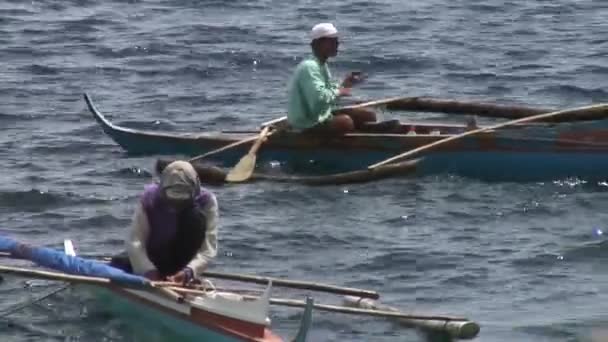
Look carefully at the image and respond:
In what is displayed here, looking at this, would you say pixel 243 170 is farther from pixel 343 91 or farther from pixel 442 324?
pixel 442 324

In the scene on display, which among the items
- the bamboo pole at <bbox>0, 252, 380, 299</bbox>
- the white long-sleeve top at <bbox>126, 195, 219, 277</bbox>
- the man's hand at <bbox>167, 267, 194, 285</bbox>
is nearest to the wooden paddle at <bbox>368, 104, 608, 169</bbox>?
the bamboo pole at <bbox>0, 252, 380, 299</bbox>

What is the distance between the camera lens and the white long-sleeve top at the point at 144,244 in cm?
1454

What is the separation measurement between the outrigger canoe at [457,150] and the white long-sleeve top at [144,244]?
224 inches

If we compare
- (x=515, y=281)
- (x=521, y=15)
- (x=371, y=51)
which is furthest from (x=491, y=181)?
(x=521, y=15)

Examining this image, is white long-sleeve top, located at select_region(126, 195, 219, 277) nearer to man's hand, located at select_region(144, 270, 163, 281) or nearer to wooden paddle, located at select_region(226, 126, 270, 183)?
man's hand, located at select_region(144, 270, 163, 281)

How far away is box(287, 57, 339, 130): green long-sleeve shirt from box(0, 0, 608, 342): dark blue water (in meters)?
0.88

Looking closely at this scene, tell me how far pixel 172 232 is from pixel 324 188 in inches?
225

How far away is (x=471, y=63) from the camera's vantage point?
2781cm

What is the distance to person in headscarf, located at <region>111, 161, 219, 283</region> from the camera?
14.5 m

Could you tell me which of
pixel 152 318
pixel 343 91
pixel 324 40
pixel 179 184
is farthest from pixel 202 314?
pixel 343 91

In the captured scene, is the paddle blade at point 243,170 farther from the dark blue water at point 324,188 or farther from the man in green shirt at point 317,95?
the man in green shirt at point 317,95

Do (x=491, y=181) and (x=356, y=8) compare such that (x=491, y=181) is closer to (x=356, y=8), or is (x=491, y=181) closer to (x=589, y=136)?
(x=589, y=136)

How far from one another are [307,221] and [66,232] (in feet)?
8.30

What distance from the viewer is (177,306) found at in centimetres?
1412
